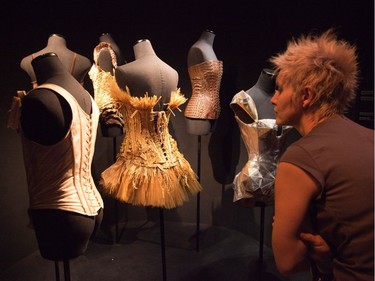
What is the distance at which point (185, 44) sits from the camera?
10.4 ft

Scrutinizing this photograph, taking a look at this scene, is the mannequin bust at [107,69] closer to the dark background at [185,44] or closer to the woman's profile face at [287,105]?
the dark background at [185,44]

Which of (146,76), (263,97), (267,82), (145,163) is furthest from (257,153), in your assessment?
(146,76)

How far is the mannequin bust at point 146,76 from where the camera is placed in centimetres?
198

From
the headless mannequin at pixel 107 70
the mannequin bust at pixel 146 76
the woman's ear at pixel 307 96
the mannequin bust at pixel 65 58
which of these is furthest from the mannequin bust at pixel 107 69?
the woman's ear at pixel 307 96

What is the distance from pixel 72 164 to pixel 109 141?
1.87 m

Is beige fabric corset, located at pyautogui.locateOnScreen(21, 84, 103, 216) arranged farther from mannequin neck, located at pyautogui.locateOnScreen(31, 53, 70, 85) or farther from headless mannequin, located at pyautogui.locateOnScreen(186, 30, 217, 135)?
headless mannequin, located at pyautogui.locateOnScreen(186, 30, 217, 135)

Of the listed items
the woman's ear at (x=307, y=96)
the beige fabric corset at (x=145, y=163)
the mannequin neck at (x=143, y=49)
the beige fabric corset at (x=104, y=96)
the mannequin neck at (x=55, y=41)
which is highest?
the mannequin neck at (x=55, y=41)

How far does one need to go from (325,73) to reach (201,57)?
1.48 meters

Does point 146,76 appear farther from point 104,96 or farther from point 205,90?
point 205,90

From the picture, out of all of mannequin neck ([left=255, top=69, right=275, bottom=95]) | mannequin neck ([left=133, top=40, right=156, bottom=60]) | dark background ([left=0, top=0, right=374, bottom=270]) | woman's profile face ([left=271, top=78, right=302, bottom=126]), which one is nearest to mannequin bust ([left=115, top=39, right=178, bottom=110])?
mannequin neck ([left=133, top=40, right=156, bottom=60])

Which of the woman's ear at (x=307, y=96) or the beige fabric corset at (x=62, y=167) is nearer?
the woman's ear at (x=307, y=96)

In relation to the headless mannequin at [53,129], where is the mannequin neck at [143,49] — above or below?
above

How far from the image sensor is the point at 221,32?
3070 mm

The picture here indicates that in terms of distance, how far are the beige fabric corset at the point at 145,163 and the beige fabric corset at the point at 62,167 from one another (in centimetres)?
56
